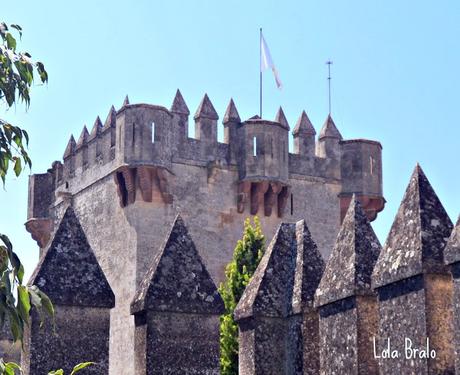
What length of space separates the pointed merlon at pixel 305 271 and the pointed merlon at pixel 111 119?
Result: 25.0m

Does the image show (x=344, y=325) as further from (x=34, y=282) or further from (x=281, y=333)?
(x=34, y=282)

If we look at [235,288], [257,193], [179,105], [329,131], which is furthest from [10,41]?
[329,131]

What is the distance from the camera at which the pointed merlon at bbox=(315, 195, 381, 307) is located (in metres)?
9.90

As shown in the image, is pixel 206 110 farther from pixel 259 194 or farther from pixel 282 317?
pixel 282 317

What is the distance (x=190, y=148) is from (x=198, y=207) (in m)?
1.86

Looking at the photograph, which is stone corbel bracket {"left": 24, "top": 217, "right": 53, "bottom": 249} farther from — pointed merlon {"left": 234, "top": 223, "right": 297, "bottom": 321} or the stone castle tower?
pointed merlon {"left": 234, "top": 223, "right": 297, "bottom": 321}

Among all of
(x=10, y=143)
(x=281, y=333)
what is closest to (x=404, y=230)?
(x=281, y=333)

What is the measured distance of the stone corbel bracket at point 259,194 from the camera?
36.9m

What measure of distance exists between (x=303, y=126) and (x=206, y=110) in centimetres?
398

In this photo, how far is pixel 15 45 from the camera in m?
6.45

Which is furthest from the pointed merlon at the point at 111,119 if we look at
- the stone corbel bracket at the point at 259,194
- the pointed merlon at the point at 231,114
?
the stone corbel bracket at the point at 259,194

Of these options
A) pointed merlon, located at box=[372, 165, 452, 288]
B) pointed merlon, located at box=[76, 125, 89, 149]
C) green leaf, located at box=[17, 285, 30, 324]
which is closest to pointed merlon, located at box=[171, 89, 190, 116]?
pointed merlon, located at box=[76, 125, 89, 149]

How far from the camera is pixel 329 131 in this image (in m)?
39.5

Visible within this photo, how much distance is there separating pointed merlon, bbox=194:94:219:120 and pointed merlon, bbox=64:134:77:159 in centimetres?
534
